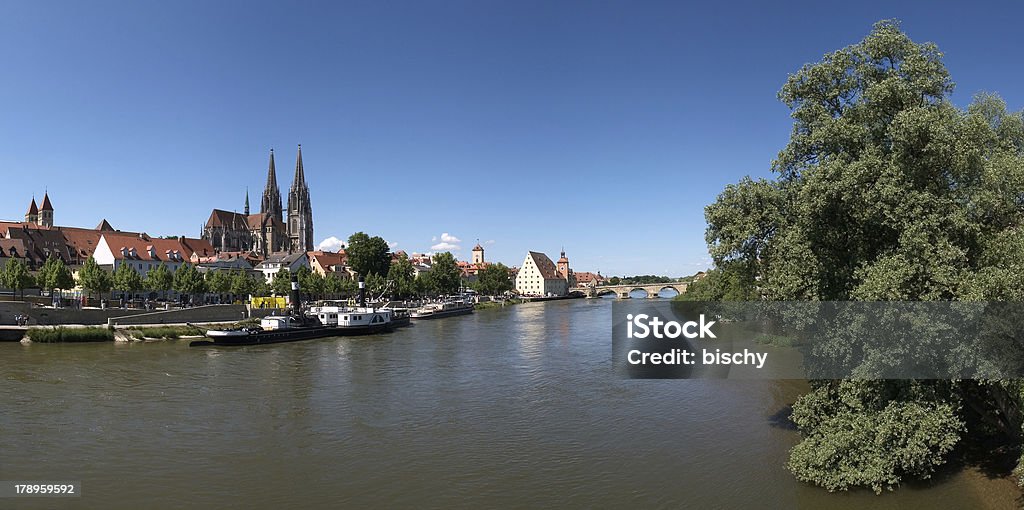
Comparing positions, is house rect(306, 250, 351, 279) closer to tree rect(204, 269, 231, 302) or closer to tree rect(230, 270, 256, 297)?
tree rect(230, 270, 256, 297)

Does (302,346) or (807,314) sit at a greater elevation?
(807,314)

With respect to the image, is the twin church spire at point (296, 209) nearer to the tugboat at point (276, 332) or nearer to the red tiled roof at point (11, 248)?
the red tiled roof at point (11, 248)

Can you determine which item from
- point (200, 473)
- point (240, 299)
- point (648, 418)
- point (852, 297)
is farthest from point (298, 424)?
point (240, 299)

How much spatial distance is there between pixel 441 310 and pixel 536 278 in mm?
95741

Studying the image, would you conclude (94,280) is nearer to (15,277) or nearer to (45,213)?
(15,277)

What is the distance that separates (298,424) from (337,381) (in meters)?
9.86

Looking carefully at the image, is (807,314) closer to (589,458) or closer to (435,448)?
(589,458)

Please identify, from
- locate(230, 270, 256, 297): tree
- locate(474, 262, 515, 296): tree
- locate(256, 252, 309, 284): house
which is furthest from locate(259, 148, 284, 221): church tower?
locate(230, 270, 256, 297): tree

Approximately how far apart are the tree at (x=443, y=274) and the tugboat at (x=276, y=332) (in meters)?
60.5

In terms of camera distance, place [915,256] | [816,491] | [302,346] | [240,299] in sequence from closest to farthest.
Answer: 1. [915,256]
2. [816,491]
3. [302,346]
4. [240,299]

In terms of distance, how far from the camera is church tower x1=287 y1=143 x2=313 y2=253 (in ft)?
544

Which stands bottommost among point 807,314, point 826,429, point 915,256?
point 826,429

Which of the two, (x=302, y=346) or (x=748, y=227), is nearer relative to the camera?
(x=748, y=227)

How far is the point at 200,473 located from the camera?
1855cm
